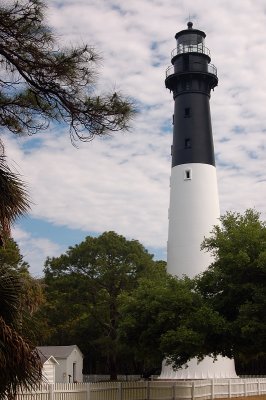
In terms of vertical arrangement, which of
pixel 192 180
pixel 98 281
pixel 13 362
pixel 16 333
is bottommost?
pixel 13 362

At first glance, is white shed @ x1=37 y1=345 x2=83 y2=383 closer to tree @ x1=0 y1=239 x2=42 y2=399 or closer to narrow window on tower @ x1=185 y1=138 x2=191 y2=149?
narrow window on tower @ x1=185 y1=138 x2=191 y2=149

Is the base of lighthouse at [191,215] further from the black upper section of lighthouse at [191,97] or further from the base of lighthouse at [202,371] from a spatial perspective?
the base of lighthouse at [202,371]

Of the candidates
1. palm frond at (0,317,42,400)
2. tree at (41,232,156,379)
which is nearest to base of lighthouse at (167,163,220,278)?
tree at (41,232,156,379)

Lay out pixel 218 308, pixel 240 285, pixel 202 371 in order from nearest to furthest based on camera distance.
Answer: pixel 240 285
pixel 218 308
pixel 202 371

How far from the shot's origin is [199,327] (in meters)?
21.2

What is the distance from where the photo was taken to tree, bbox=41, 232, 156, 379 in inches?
1693

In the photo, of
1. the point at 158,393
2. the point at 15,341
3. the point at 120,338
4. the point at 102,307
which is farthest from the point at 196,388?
the point at 15,341

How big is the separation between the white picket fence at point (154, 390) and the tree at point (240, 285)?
5.02 metres

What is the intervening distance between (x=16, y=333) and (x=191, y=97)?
1088 inches

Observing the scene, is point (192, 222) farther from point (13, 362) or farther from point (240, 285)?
point (13, 362)

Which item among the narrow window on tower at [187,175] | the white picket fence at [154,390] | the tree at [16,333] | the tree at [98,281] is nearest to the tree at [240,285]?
the white picket fence at [154,390]

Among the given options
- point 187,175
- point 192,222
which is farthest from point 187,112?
point 192,222

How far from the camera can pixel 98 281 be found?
43.6m

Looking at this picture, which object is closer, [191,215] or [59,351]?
[191,215]
